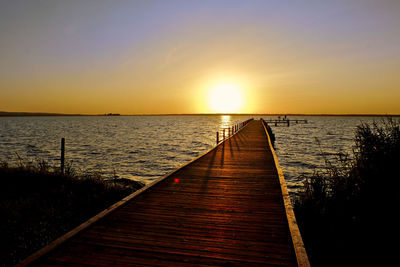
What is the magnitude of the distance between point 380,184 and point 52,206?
8.93m

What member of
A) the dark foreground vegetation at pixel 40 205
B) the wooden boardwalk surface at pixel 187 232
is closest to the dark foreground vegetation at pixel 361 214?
the wooden boardwalk surface at pixel 187 232

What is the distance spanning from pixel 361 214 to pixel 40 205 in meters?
8.73

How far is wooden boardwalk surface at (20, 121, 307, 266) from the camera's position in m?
3.13

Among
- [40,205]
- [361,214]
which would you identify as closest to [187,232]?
[361,214]

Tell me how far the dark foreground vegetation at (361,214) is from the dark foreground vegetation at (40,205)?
603 centimetres

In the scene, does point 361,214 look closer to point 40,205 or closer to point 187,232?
point 187,232

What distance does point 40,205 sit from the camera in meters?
7.50

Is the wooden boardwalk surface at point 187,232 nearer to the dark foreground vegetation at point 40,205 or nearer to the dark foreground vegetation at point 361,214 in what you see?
the dark foreground vegetation at point 361,214

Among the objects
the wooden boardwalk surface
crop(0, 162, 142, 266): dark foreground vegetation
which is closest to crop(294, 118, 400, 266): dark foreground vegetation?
the wooden boardwalk surface

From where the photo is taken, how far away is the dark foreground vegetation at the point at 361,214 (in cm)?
462

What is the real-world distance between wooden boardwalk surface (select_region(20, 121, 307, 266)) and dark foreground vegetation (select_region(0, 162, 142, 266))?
2.57 metres

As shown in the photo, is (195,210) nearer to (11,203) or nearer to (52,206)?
(52,206)

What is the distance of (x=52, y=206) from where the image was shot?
739 cm

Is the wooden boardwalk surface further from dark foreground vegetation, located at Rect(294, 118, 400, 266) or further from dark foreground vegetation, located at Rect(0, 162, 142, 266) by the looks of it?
dark foreground vegetation, located at Rect(0, 162, 142, 266)
